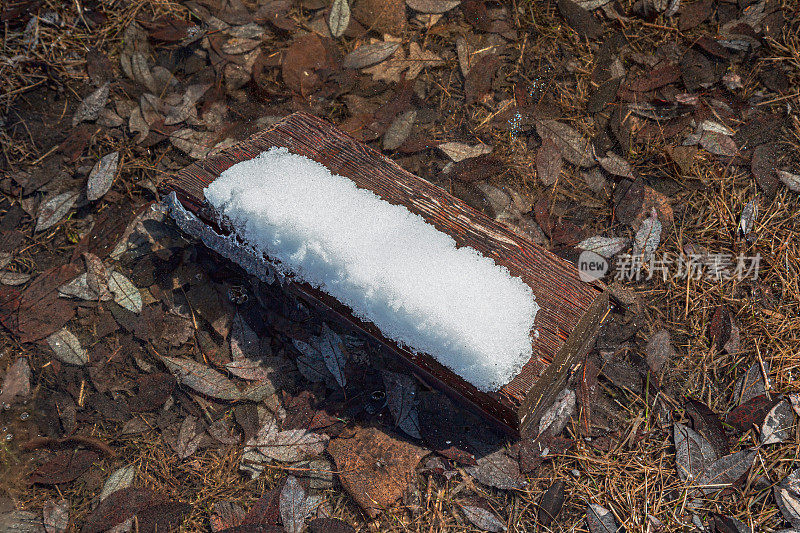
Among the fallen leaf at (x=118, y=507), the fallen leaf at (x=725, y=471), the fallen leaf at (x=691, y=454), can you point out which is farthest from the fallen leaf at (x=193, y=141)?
the fallen leaf at (x=725, y=471)

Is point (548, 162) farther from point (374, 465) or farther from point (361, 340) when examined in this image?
point (374, 465)

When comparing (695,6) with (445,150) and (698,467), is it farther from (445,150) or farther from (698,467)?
(698,467)

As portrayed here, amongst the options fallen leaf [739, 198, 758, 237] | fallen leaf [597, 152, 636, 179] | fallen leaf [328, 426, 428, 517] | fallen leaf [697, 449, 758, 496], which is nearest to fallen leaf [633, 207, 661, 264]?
fallen leaf [597, 152, 636, 179]

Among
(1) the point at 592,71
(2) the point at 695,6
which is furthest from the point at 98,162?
(2) the point at 695,6

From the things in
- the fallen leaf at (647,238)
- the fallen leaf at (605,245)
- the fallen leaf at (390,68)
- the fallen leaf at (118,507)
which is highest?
the fallen leaf at (390,68)

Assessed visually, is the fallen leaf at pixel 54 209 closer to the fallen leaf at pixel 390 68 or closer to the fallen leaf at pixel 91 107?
the fallen leaf at pixel 91 107

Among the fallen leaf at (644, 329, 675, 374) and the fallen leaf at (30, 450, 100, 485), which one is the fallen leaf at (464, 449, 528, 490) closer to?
the fallen leaf at (644, 329, 675, 374)

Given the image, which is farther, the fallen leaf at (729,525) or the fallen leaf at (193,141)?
the fallen leaf at (193,141)
